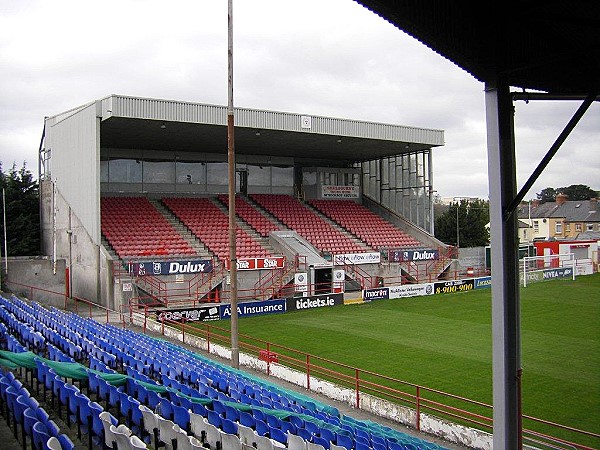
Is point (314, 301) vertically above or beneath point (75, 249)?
beneath

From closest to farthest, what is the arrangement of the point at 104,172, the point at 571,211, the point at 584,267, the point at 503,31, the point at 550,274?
the point at 503,31 < the point at 104,172 < the point at 550,274 < the point at 584,267 < the point at 571,211

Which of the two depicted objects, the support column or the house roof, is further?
the house roof

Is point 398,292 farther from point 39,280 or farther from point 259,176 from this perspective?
point 39,280

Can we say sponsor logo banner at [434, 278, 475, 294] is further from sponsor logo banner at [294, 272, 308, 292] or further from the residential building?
the residential building

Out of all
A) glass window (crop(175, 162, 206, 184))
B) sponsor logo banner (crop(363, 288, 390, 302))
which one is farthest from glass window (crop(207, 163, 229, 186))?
sponsor logo banner (crop(363, 288, 390, 302))

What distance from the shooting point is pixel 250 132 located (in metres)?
29.8

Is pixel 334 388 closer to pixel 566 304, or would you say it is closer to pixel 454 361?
pixel 454 361

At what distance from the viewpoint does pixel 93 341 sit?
1410cm

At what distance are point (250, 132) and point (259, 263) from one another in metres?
6.49

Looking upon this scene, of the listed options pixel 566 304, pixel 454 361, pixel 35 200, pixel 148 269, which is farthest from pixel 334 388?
pixel 35 200

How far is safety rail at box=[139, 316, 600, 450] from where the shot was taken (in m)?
10.2

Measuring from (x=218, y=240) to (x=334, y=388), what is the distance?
18.9 meters

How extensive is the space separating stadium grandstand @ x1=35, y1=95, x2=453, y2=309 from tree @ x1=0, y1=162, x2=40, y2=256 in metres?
0.85

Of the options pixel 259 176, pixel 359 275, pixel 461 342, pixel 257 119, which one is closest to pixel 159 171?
pixel 259 176
